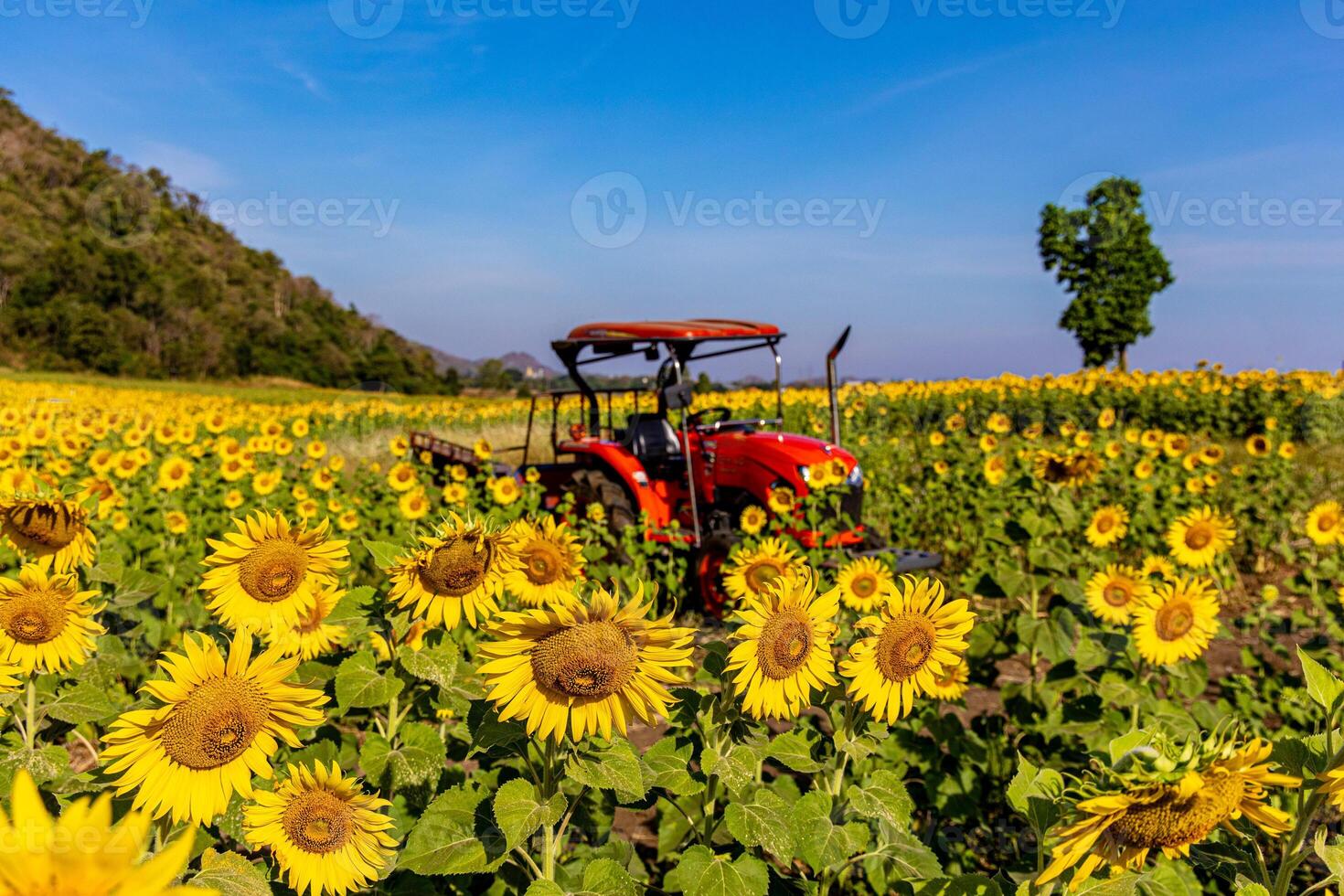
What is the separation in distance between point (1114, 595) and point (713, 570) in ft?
9.70

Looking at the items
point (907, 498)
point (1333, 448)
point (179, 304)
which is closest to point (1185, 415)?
point (1333, 448)

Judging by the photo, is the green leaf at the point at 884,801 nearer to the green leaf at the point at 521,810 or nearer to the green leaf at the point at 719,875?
the green leaf at the point at 719,875

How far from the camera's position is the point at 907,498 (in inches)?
325

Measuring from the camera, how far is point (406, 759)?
1915 mm

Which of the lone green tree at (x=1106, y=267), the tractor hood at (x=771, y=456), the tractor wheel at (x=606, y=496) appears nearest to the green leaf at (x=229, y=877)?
the tractor wheel at (x=606, y=496)

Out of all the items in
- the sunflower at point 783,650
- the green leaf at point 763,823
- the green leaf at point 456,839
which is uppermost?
the sunflower at point 783,650

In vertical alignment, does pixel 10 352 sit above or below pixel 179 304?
below

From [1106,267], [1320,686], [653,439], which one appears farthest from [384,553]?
[1106,267]

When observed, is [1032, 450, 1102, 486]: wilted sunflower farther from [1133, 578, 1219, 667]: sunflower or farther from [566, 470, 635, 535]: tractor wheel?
[566, 470, 635, 535]: tractor wheel

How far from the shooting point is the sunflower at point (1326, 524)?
474 cm

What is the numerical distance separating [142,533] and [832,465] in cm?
512

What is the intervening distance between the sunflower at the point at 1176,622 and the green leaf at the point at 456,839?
93.6 inches

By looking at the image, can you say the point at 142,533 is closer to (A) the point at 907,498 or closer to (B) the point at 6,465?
(B) the point at 6,465

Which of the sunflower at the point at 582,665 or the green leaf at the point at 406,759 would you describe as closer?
the sunflower at the point at 582,665
